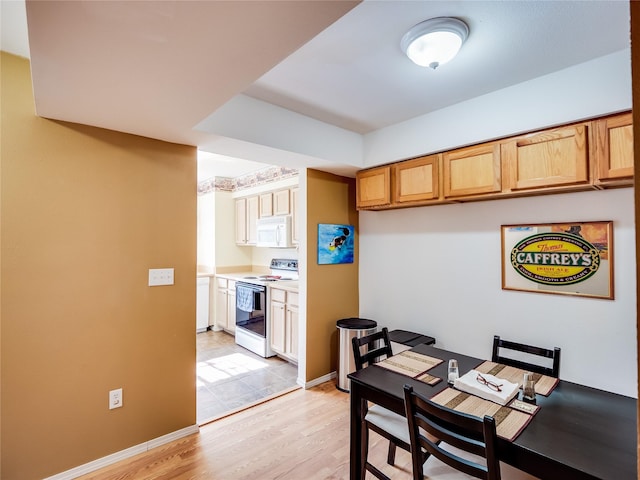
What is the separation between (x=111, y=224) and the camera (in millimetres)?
2219

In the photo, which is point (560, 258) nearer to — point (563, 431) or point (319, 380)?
point (563, 431)

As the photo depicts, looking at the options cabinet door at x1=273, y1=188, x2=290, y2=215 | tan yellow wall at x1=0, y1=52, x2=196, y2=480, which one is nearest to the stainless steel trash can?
tan yellow wall at x1=0, y1=52, x2=196, y2=480

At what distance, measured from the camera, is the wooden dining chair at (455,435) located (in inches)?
45.6

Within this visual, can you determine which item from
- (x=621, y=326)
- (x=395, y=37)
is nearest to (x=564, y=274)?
(x=621, y=326)

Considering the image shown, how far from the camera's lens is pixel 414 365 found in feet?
6.57

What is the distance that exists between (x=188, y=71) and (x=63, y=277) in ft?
5.09

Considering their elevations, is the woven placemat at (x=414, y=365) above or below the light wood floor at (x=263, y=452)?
above

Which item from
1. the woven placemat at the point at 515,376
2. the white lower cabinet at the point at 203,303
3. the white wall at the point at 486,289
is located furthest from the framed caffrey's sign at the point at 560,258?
the white lower cabinet at the point at 203,303

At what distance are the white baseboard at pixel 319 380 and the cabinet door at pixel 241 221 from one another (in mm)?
2692

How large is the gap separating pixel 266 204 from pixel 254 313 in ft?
5.23

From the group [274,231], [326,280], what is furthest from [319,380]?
[274,231]

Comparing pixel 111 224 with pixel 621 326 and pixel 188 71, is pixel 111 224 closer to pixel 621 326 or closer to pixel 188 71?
pixel 188 71

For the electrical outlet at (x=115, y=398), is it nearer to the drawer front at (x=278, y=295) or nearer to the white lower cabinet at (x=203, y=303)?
the drawer front at (x=278, y=295)

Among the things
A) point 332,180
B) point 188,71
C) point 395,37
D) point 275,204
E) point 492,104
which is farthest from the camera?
point 275,204
